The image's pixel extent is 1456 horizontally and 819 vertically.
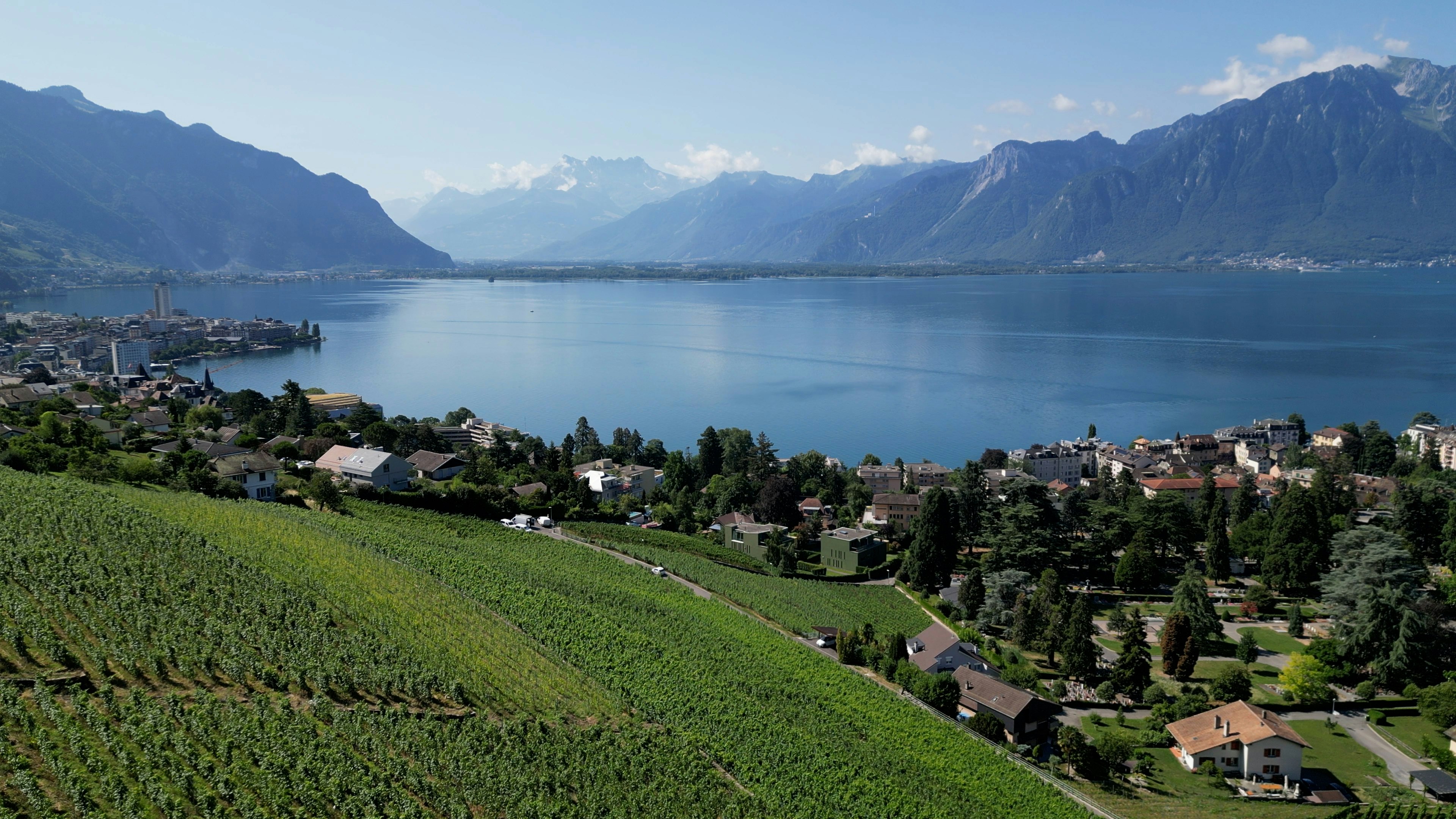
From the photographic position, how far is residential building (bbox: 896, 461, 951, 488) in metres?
35.9

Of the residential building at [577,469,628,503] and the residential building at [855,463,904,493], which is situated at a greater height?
the residential building at [577,469,628,503]

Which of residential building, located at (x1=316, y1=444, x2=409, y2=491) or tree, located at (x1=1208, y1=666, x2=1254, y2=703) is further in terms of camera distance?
residential building, located at (x1=316, y1=444, x2=409, y2=491)

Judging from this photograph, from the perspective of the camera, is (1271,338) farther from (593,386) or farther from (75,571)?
(75,571)

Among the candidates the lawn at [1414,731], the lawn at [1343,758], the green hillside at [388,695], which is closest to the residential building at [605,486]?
the green hillside at [388,695]

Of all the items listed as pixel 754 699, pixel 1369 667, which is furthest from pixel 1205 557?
pixel 754 699

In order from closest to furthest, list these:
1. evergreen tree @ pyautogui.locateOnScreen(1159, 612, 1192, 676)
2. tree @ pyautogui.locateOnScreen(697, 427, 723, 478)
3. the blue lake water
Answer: evergreen tree @ pyautogui.locateOnScreen(1159, 612, 1192, 676), tree @ pyautogui.locateOnScreen(697, 427, 723, 478), the blue lake water

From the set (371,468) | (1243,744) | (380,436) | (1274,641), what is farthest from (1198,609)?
(380,436)

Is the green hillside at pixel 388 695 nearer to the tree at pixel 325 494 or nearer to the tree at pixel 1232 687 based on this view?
the tree at pixel 325 494

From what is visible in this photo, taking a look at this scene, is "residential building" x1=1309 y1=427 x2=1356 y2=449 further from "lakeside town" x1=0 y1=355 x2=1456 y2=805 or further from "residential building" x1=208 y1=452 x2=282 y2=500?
"residential building" x1=208 y1=452 x2=282 y2=500

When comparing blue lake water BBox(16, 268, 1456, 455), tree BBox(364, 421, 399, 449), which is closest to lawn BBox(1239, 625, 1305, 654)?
blue lake water BBox(16, 268, 1456, 455)

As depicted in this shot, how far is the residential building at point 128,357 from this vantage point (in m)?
64.2

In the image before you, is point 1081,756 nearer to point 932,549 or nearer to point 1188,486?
point 932,549

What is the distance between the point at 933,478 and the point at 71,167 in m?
194

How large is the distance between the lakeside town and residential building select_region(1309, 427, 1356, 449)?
0.32 feet
